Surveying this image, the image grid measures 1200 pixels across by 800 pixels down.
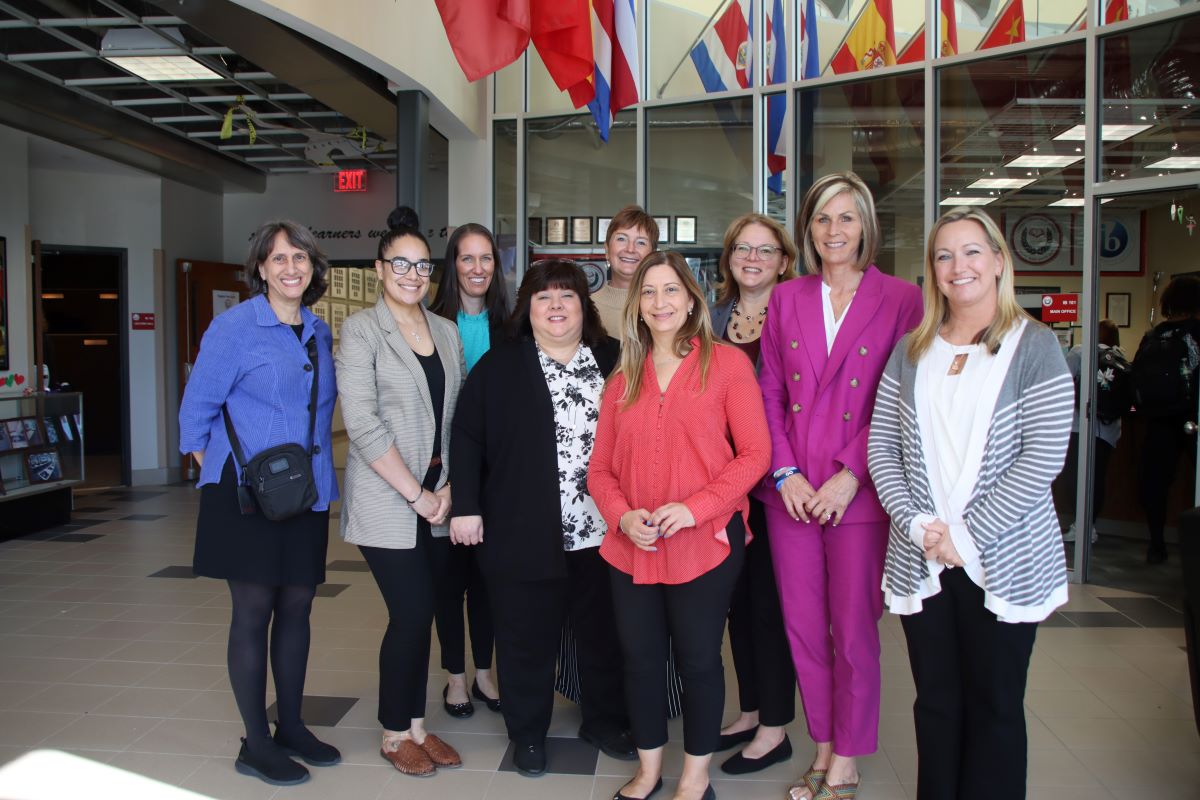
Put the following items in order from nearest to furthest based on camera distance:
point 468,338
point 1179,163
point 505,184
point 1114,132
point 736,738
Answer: point 736,738
point 468,338
point 1179,163
point 1114,132
point 505,184

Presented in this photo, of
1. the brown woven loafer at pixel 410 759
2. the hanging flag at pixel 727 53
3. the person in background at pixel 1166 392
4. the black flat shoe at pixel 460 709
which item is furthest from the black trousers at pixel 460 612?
the hanging flag at pixel 727 53

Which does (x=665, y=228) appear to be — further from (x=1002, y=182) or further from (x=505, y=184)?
(x=1002, y=182)

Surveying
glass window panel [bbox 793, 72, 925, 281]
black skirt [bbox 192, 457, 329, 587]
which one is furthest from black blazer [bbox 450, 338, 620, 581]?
glass window panel [bbox 793, 72, 925, 281]

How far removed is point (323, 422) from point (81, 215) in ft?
25.9

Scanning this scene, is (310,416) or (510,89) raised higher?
(510,89)

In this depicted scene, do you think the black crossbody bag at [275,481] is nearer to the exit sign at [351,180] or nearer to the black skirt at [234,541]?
the black skirt at [234,541]

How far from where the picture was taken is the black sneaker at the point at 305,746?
2.97 meters

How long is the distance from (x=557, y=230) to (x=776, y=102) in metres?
2.02

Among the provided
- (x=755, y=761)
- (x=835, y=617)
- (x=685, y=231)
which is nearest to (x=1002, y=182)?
(x=685, y=231)

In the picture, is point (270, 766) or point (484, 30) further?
point (484, 30)

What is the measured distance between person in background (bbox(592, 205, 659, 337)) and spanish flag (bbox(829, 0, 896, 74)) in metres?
3.71

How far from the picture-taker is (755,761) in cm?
294

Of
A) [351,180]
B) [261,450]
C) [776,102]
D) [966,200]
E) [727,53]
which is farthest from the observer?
[351,180]

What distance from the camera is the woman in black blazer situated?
2.79 m
